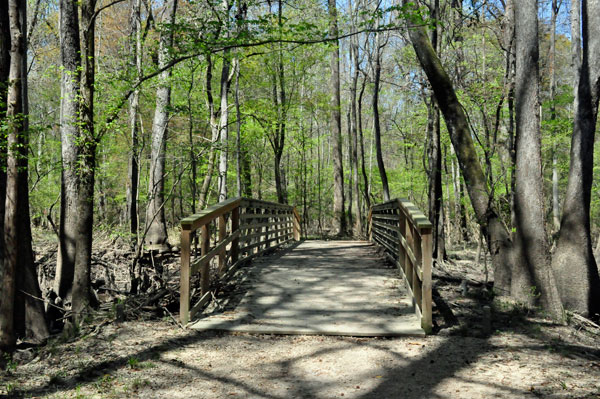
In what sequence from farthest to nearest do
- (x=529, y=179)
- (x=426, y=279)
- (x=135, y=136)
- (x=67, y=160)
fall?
(x=135, y=136) → (x=67, y=160) → (x=529, y=179) → (x=426, y=279)

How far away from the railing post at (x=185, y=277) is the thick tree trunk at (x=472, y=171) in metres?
4.30

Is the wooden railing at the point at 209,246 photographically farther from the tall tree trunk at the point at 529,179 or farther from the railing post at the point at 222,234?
the tall tree trunk at the point at 529,179

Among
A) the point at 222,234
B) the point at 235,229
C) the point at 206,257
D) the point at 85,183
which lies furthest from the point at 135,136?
the point at 206,257

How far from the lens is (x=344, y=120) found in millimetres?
39562

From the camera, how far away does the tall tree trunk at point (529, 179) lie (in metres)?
6.04

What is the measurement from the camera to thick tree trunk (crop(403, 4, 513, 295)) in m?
6.50

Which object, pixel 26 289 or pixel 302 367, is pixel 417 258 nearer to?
pixel 302 367

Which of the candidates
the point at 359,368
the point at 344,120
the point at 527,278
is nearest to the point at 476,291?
the point at 527,278

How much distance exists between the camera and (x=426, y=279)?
15.4 ft

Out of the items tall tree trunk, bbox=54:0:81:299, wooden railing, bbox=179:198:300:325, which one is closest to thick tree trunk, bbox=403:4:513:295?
wooden railing, bbox=179:198:300:325

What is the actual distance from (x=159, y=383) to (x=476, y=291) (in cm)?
477

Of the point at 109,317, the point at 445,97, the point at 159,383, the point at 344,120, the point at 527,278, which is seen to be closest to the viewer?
the point at 159,383

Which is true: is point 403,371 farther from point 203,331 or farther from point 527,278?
point 527,278

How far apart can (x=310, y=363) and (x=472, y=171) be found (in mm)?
4126
